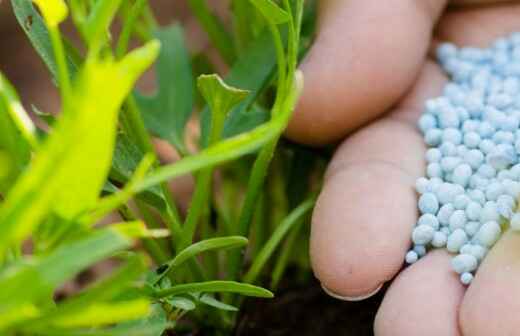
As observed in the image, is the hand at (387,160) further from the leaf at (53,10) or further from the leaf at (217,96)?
the leaf at (53,10)

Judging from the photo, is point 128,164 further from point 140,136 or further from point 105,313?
point 105,313

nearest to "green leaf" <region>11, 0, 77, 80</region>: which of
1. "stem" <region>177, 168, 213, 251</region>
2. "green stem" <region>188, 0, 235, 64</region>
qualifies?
"stem" <region>177, 168, 213, 251</region>

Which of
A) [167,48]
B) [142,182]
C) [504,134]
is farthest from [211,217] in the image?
[142,182]

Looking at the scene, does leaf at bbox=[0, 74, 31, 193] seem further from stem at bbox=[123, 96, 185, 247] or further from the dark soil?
the dark soil

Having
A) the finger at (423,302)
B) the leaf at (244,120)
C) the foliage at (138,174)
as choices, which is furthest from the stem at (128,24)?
the finger at (423,302)

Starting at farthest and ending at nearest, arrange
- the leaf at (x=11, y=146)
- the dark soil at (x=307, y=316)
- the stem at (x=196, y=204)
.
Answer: the dark soil at (x=307, y=316) → the stem at (x=196, y=204) → the leaf at (x=11, y=146)

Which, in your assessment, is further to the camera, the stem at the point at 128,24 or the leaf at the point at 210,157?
the stem at the point at 128,24
